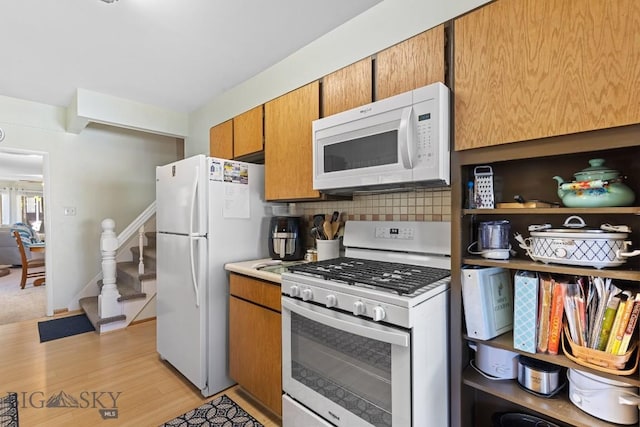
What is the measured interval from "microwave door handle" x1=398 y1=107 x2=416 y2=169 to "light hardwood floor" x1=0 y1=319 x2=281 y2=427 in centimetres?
164

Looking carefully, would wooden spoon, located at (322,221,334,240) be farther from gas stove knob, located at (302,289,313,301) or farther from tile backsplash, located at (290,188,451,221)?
gas stove knob, located at (302,289,313,301)

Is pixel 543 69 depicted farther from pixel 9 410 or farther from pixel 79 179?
pixel 79 179

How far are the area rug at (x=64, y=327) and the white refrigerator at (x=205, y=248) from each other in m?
1.46

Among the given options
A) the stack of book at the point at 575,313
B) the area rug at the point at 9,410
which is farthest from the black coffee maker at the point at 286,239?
the area rug at the point at 9,410

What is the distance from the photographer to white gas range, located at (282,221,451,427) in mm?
1117

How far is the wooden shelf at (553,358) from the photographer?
0.92 m

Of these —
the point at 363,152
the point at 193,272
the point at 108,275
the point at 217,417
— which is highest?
the point at 363,152

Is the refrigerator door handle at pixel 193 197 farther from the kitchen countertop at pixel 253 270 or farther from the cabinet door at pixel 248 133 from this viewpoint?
the cabinet door at pixel 248 133

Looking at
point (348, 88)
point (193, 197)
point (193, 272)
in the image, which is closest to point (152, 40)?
point (193, 197)

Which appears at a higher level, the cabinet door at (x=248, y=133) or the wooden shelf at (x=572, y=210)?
the cabinet door at (x=248, y=133)

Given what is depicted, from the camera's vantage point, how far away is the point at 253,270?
1849 millimetres

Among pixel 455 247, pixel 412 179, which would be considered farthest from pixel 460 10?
pixel 455 247

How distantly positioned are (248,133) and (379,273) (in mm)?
1533

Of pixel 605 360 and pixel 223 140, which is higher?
pixel 223 140
